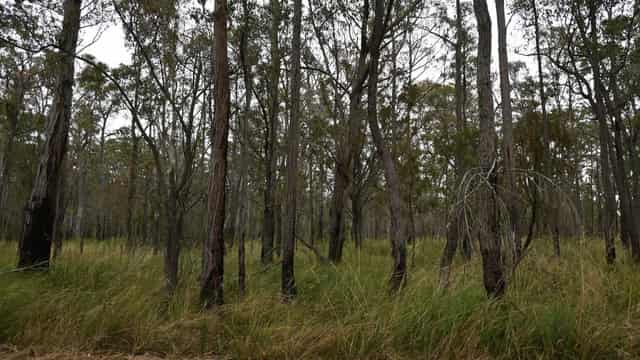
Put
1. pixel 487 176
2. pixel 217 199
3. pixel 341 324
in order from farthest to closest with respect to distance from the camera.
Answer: pixel 217 199 → pixel 341 324 → pixel 487 176

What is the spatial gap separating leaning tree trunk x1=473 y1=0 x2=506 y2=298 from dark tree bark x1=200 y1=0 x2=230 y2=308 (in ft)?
9.09

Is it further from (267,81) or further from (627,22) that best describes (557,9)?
→ (267,81)

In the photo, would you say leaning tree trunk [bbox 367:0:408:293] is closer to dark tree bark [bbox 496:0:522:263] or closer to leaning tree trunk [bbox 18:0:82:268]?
dark tree bark [bbox 496:0:522:263]

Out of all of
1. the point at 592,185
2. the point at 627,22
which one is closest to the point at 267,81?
the point at 627,22

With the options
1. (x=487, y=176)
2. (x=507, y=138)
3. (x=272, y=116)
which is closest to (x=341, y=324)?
(x=487, y=176)

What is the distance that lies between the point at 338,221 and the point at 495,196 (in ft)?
19.6

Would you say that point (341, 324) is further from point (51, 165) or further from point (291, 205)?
point (51, 165)

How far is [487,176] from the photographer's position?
319cm

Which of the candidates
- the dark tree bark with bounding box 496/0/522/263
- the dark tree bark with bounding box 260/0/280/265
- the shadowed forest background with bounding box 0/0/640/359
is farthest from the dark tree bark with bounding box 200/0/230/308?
the dark tree bark with bounding box 496/0/522/263

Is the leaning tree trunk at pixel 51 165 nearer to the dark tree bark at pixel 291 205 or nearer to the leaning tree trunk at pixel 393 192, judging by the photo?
the dark tree bark at pixel 291 205

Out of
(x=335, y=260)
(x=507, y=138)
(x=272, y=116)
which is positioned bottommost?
(x=335, y=260)

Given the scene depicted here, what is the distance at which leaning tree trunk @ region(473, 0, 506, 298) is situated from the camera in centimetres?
341

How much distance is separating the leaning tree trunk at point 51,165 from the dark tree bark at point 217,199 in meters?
3.28

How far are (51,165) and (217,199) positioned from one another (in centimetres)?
394
